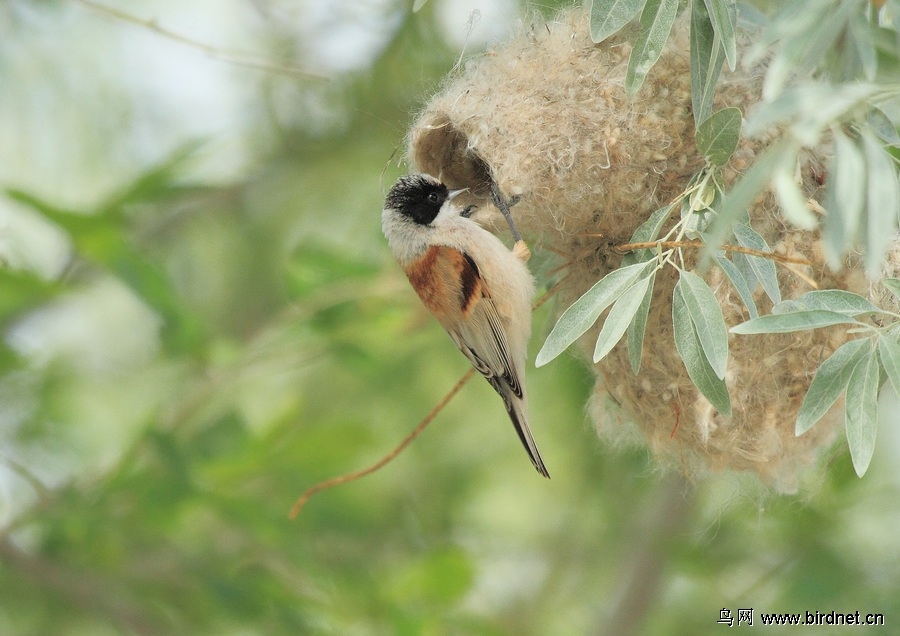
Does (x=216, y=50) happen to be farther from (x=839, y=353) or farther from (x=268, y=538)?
(x=839, y=353)

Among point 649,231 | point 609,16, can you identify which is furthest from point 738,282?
point 609,16

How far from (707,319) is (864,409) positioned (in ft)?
1.23

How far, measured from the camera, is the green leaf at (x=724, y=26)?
2154 millimetres

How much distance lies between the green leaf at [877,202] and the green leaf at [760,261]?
0.64m

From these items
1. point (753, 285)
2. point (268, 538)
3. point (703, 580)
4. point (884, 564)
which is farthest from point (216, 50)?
point (884, 564)

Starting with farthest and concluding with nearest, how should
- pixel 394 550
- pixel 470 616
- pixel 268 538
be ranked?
pixel 394 550 → pixel 470 616 → pixel 268 538

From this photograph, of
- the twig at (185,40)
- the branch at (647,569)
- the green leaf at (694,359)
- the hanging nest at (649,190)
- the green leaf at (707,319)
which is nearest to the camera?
the green leaf at (707,319)

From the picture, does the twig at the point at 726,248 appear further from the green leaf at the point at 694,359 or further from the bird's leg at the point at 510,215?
the bird's leg at the point at 510,215

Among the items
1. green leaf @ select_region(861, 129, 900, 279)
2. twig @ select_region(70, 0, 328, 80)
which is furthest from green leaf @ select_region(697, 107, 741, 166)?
twig @ select_region(70, 0, 328, 80)

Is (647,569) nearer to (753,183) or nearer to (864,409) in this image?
(864,409)

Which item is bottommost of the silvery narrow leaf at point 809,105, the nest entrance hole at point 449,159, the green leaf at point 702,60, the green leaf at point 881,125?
the silvery narrow leaf at point 809,105

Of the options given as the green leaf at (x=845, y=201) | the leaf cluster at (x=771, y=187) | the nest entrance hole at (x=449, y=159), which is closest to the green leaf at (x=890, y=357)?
the leaf cluster at (x=771, y=187)

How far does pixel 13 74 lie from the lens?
5.50 metres

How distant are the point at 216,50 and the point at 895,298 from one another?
227 centimetres
